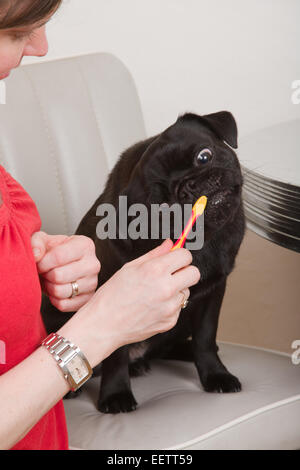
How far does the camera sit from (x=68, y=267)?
2.29 feet

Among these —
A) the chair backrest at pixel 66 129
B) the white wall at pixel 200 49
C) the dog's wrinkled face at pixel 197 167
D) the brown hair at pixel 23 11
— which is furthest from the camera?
the white wall at pixel 200 49

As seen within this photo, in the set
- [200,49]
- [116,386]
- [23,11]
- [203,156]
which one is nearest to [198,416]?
[116,386]

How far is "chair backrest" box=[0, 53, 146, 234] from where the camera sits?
1297 millimetres

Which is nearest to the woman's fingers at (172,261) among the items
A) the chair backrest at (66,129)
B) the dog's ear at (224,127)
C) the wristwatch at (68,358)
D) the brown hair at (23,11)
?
the wristwatch at (68,358)

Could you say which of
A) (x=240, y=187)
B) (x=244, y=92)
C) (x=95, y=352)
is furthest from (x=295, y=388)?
(x=244, y=92)

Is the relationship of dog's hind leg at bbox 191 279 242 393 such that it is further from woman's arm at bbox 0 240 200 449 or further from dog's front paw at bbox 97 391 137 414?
woman's arm at bbox 0 240 200 449

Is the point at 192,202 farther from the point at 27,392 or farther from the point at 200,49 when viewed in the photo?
the point at 200,49

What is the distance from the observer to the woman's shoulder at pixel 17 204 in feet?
2.29

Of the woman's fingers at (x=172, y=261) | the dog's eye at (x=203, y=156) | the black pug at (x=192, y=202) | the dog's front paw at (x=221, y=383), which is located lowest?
the dog's front paw at (x=221, y=383)

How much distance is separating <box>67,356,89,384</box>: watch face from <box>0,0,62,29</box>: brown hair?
325 mm

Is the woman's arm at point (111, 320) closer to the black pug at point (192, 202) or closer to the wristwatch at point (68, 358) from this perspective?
the wristwatch at point (68, 358)

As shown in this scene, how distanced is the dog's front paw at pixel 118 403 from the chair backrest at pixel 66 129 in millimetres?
499

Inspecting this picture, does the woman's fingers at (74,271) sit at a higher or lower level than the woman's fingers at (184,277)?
lower

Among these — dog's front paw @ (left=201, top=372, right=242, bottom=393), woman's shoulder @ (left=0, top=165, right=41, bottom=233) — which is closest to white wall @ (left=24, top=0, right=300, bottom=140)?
dog's front paw @ (left=201, top=372, right=242, bottom=393)
